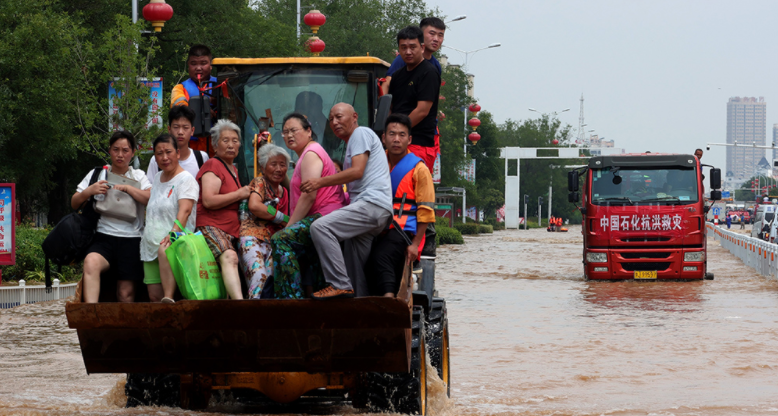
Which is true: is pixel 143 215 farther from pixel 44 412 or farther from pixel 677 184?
pixel 677 184

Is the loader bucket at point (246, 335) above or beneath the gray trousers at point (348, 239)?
beneath

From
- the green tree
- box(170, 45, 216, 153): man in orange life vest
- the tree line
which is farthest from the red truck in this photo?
box(170, 45, 216, 153): man in orange life vest

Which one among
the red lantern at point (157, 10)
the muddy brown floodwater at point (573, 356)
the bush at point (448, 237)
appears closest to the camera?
the muddy brown floodwater at point (573, 356)

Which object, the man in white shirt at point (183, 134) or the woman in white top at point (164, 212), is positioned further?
the man in white shirt at point (183, 134)

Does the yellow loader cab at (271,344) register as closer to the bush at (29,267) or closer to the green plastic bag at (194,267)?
the green plastic bag at (194,267)

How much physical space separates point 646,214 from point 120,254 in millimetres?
16270

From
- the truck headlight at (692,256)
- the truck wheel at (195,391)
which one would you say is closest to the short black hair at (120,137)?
the truck wheel at (195,391)

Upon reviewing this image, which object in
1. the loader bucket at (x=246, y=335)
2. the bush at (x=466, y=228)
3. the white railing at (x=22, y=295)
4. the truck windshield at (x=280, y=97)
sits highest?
the truck windshield at (x=280, y=97)

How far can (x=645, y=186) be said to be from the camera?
21453 millimetres

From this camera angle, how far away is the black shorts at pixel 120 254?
655cm

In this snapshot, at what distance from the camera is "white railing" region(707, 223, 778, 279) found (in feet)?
79.4

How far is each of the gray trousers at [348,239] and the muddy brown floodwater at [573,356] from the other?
5.59 ft

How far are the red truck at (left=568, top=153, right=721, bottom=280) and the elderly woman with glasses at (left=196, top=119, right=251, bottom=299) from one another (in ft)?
50.6

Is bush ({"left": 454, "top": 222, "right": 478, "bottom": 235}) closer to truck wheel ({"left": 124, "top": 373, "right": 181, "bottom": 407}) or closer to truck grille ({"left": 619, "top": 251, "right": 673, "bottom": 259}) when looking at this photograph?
truck grille ({"left": 619, "top": 251, "right": 673, "bottom": 259})
